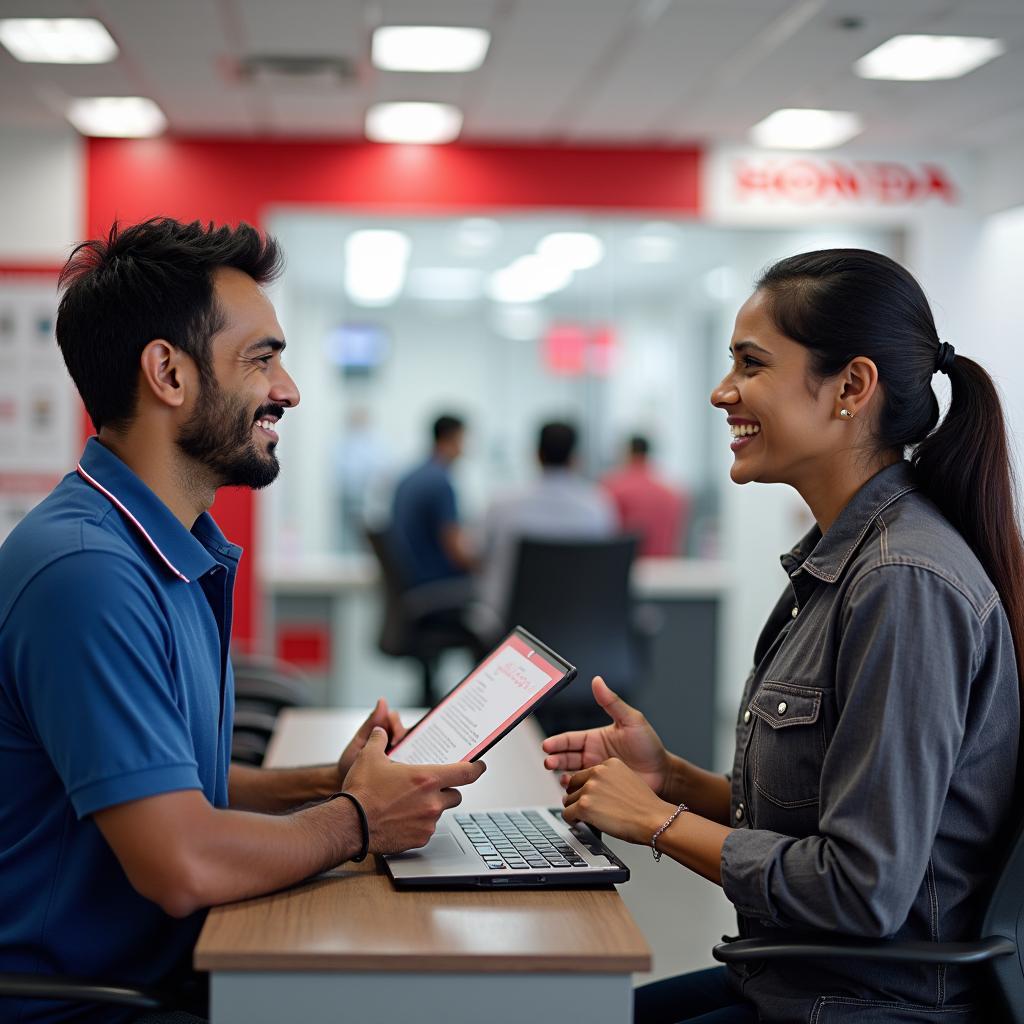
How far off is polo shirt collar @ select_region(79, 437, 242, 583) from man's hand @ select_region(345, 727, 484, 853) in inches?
13.8

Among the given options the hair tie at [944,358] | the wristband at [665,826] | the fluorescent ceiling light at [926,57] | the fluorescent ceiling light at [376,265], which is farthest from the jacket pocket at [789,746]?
the fluorescent ceiling light at [376,265]

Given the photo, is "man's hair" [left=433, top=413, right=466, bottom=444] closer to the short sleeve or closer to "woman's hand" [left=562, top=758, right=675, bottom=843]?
"woman's hand" [left=562, top=758, right=675, bottom=843]

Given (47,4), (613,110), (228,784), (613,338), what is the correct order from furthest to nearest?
(613,338) → (613,110) → (47,4) → (228,784)

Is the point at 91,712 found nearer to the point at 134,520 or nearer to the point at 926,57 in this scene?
the point at 134,520

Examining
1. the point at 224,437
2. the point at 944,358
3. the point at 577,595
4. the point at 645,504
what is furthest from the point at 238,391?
the point at 645,504

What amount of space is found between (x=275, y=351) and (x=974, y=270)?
5679 mm

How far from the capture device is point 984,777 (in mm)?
1436

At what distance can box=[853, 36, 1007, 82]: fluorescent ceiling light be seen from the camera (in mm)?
4684

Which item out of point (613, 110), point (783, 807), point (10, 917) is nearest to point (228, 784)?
point (10, 917)

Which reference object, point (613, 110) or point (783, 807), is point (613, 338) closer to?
point (613, 110)

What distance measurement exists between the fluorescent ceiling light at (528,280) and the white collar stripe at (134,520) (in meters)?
7.62

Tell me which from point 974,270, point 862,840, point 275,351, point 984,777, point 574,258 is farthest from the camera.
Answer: point 574,258

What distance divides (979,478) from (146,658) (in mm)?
1048

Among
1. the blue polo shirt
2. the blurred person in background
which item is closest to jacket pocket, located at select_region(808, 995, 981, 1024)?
the blue polo shirt
